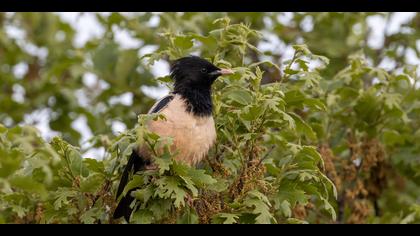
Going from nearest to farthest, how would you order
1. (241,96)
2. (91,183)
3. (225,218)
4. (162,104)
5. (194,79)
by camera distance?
(225,218)
(91,183)
(241,96)
(162,104)
(194,79)

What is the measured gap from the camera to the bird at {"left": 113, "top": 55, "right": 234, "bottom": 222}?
5598 millimetres

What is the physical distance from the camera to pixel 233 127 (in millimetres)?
5441

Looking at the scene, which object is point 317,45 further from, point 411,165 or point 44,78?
point 44,78

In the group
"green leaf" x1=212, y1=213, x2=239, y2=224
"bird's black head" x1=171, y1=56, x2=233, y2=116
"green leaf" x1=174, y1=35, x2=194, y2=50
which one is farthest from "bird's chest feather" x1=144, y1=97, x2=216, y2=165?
"green leaf" x1=212, y1=213, x2=239, y2=224

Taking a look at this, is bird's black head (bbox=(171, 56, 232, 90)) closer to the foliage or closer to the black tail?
the foliage

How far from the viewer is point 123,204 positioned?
18.1ft

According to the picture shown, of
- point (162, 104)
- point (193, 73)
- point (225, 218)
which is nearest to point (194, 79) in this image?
point (193, 73)

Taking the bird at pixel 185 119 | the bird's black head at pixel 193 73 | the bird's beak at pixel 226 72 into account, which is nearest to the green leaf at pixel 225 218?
the bird at pixel 185 119

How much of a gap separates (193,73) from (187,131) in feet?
1.91

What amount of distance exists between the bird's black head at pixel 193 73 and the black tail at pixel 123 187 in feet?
2.84

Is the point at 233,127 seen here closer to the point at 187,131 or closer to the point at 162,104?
the point at 187,131

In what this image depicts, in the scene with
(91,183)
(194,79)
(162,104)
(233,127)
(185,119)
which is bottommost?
(91,183)

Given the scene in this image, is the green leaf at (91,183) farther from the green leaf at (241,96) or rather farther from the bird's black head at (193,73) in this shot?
the bird's black head at (193,73)

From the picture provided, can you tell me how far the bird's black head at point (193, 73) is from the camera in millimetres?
6156
